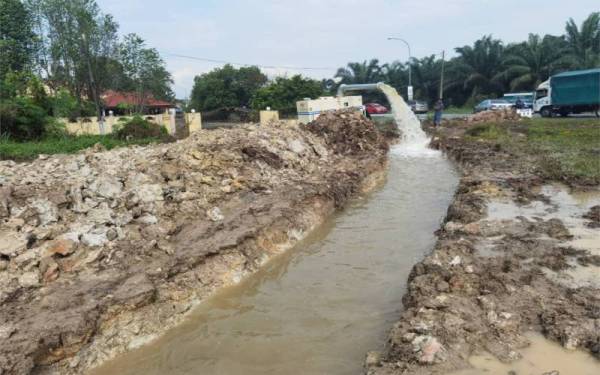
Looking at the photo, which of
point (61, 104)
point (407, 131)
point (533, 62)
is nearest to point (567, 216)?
point (407, 131)

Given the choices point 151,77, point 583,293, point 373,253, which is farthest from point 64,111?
point 583,293

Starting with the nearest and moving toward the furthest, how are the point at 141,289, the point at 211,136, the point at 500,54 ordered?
1. the point at 141,289
2. the point at 211,136
3. the point at 500,54

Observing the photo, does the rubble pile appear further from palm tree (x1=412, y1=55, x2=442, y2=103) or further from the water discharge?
palm tree (x1=412, y1=55, x2=442, y2=103)

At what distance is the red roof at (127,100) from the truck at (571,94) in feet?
82.5

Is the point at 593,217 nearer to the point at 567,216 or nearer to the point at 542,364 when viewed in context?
the point at 567,216

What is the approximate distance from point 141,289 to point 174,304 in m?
0.50

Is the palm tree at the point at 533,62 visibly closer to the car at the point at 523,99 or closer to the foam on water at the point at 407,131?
the car at the point at 523,99

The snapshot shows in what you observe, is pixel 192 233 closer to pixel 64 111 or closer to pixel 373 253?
pixel 373 253

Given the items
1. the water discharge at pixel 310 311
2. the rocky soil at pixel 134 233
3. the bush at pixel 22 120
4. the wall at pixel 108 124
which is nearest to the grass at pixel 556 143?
the water discharge at pixel 310 311

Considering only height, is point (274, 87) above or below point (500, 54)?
below

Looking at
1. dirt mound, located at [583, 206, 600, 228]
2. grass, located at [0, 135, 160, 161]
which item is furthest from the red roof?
dirt mound, located at [583, 206, 600, 228]

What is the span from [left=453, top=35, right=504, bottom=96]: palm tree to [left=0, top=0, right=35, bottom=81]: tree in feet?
120

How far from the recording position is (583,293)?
18.3 ft

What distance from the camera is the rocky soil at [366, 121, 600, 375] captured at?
15.1 feet
